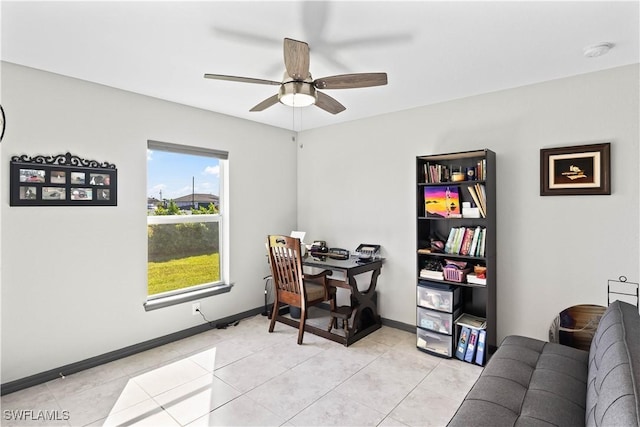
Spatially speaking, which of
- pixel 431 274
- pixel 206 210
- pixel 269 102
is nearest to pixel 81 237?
pixel 206 210

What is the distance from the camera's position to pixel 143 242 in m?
3.10

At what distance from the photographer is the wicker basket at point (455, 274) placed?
2928 mm

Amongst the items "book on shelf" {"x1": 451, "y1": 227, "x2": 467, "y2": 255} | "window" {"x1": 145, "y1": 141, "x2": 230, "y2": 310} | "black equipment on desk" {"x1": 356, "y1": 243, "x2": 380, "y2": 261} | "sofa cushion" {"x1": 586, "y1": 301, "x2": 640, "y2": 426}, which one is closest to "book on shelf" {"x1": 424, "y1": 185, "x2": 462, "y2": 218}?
"book on shelf" {"x1": 451, "y1": 227, "x2": 467, "y2": 255}

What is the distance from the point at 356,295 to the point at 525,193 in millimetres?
1820

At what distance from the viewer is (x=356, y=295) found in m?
3.33

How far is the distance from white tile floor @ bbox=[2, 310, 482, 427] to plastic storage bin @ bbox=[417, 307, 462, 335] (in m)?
0.26

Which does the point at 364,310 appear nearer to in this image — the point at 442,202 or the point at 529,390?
the point at 442,202

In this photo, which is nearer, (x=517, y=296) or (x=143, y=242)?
(x=517, y=296)

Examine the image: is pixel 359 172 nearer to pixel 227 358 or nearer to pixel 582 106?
pixel 582 106

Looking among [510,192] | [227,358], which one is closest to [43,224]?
[227,358]

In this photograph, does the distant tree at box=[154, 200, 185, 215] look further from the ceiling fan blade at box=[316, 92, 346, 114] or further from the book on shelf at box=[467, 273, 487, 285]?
the book on shelf at box=[467, 273, 487, 285]

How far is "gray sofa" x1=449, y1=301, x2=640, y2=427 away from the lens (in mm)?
1127

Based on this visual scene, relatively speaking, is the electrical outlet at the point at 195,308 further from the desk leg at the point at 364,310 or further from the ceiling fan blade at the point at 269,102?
the ceiling fan blade at the point at 269,102

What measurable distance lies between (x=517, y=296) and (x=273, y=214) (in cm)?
287
